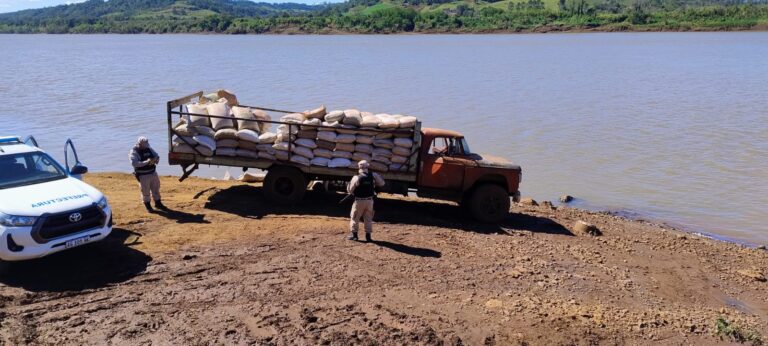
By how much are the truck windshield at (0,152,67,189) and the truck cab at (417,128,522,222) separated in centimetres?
634

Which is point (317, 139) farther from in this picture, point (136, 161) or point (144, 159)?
point (136, 161)

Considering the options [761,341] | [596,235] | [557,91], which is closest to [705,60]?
[557,91]

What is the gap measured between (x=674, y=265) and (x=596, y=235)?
5.49ft

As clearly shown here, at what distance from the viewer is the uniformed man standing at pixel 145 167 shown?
11.8 meters

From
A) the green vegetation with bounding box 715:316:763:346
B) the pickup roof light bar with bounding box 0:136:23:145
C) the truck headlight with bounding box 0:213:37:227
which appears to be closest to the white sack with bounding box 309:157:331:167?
the pickup roof light bar with bounding box 0:136:23:145

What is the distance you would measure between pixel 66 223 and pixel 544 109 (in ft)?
87.2

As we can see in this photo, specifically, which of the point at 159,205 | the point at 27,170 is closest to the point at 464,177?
the point at 159,205

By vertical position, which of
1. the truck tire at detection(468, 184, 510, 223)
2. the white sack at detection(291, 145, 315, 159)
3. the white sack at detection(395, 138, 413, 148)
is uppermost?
the white sack at detection(395, 138, 413, 148)

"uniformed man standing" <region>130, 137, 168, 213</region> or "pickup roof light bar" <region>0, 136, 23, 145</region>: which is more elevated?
"pickup roof light bar" <region>0, 136, 23, 145</region>

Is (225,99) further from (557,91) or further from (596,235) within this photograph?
(557,91)

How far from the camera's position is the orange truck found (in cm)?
1245

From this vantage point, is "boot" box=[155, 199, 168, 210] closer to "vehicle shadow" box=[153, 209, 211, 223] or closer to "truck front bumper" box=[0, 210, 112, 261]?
"vehicle shadow" box=[153, 209, 211, 223]

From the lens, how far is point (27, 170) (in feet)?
32.1

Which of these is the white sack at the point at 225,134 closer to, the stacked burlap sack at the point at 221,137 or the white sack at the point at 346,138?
the stacked burlap sack at the point at 221,137
